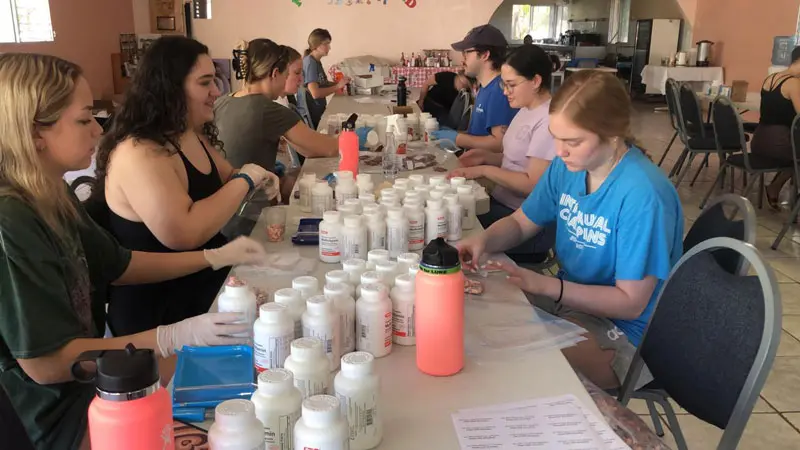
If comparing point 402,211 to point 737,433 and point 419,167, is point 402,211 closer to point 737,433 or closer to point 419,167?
point 737,433

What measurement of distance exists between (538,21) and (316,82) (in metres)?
10.5

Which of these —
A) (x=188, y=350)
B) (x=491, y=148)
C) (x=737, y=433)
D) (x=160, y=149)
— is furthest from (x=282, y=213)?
(x=491, y=148)

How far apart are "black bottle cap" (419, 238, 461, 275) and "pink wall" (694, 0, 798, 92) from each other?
844 cm

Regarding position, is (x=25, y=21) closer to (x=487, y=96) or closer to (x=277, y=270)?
(x=487, y=96)

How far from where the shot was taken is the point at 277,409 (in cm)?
87

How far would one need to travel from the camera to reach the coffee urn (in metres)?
9.16

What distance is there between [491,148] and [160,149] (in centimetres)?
217

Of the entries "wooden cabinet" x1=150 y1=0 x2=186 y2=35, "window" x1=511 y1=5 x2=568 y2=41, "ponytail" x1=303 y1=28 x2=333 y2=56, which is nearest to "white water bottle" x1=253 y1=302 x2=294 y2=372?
"ponytail" x1=303 y1=28 x2=333 y2=56

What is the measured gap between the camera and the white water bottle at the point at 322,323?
1.13 m

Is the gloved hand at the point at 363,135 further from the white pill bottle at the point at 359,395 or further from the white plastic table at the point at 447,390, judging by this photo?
the white pill bottle at the point at 359,395

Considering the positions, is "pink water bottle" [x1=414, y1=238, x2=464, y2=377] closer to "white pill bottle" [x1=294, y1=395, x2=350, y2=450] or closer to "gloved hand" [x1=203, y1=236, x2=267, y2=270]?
"white pill bottle" [x1=294, y1=395, x2=350, y2=450]

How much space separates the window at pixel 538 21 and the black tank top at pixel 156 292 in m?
14.0

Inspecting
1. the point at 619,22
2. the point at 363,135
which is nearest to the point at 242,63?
the point at 363,135

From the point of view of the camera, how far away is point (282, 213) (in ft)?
6.66
